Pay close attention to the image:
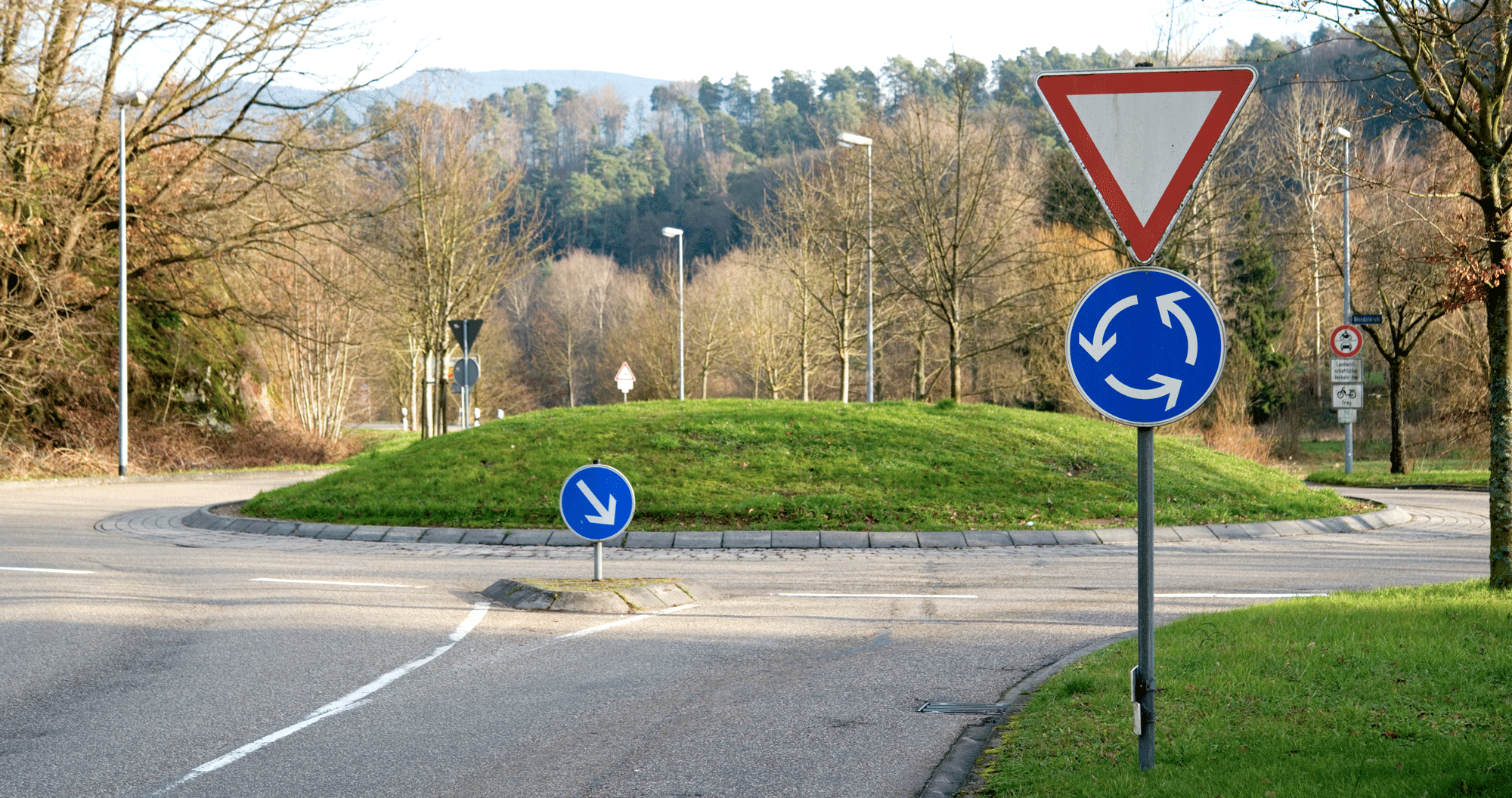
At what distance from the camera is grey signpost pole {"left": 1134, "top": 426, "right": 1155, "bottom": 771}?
14.3ft

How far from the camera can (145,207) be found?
27.1m

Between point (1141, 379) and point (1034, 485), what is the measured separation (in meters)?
12.3

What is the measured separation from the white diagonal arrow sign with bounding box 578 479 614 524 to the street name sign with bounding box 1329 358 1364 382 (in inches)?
809

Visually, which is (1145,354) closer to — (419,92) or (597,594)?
(597,594)

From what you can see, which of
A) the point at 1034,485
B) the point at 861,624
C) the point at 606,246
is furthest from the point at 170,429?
the point at 606,246

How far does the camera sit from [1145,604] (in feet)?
14.5

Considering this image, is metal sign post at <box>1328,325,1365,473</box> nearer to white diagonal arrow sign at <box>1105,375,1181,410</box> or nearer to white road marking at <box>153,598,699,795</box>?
white road marking at <box>153,598,699,795</box>

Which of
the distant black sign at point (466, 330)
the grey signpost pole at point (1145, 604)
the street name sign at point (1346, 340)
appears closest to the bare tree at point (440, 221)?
the distant black sign at point (466, 330)

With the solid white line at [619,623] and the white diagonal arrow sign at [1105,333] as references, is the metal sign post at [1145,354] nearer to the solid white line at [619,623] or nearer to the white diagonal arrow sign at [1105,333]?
the white diagonal arrow sign at [1105,333]

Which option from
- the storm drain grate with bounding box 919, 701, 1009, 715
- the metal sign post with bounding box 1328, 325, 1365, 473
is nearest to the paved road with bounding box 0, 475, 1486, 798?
the storm drain grate with bounding box 919, 701, 1009, 715

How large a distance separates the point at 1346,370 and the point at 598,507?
824 inches

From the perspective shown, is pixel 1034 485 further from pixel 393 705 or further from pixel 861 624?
pixel 393 705

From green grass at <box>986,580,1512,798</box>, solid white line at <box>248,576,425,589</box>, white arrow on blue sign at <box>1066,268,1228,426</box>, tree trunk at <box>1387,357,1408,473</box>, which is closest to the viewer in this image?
white arrow on blue sign at <box>1066,268,1228,426</box>

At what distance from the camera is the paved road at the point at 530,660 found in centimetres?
514
